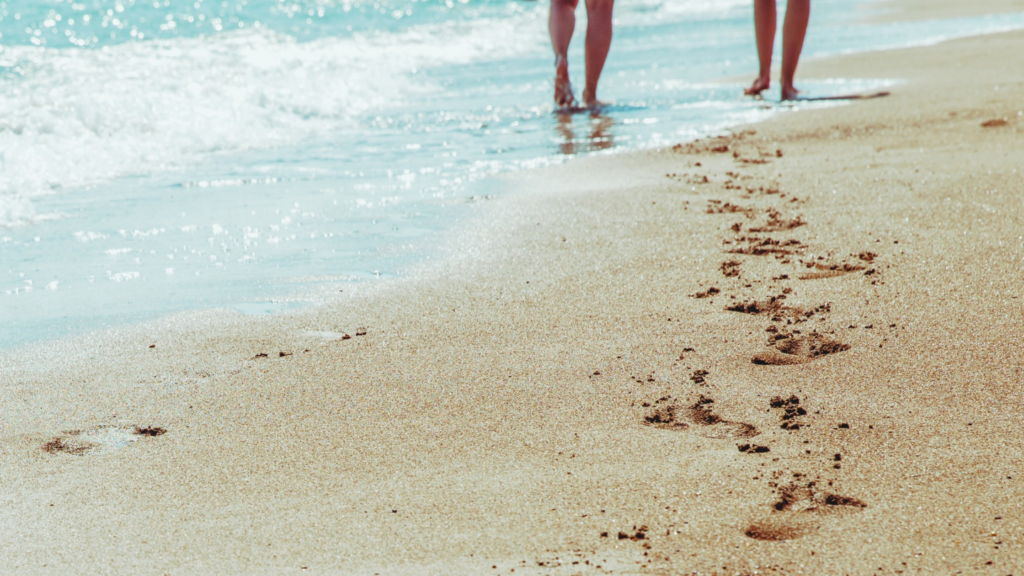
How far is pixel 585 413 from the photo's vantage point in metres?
1.91

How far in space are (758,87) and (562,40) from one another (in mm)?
1190

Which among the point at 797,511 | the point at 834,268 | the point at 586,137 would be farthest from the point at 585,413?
the point at 586,137

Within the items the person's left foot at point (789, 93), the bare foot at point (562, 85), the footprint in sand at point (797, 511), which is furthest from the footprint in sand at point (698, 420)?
the person's left foot at point (789, 93)

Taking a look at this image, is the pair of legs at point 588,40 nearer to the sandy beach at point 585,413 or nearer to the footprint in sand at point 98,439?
the sandy beach at point 585,413

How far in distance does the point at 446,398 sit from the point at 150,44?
314 inches

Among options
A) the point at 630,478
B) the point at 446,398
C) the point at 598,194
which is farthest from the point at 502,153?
the point at 630,478

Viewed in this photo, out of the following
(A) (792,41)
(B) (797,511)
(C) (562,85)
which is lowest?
(B) (797,511)

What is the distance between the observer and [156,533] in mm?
1556

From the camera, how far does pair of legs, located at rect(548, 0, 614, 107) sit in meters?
5.54

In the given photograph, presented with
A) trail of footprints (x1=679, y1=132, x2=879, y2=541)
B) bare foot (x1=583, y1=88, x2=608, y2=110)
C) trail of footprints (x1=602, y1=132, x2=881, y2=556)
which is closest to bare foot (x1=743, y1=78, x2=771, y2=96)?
bare foot (x1=583, y1=88, x2=608, y2=110)

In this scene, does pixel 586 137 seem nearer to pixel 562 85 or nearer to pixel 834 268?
pixel 562 85

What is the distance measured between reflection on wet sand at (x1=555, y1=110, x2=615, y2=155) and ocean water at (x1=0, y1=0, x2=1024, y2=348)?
0.02 m

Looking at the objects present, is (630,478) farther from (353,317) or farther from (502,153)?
(502,153)

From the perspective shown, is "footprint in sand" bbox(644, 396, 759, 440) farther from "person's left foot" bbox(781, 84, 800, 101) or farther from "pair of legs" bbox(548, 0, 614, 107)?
"person's left foot" bbox(781, 84, 800, 101)
